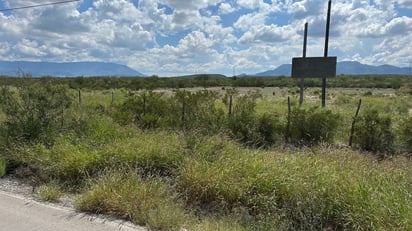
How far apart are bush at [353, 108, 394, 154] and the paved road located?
7.75 meters

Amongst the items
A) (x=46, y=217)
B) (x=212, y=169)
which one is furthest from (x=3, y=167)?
(x=212, y=169)

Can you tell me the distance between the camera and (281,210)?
4.42m

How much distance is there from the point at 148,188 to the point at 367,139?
7272 mm

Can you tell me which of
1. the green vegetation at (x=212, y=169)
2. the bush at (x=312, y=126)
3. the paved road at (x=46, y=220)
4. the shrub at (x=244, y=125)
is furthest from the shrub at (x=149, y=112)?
the paved road at (x=46, y=220)

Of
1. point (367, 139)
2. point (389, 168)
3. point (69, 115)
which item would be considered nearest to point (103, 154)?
point (69, 115)

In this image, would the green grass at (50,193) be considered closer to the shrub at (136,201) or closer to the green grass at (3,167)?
the shrub at (136,201)

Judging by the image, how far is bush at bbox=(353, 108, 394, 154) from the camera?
9.25 meters

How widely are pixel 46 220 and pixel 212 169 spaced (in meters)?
2.54

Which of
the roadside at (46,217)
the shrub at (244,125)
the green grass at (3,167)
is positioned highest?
the shrub at (244,125)

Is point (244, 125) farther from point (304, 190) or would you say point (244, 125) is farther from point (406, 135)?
point (304, 190)

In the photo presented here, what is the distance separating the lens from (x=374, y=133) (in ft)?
30.7

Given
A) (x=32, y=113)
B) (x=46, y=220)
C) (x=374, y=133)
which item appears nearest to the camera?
(x=46, y=220)

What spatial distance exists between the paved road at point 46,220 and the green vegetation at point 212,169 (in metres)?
0.24

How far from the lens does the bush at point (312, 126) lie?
9.91m
